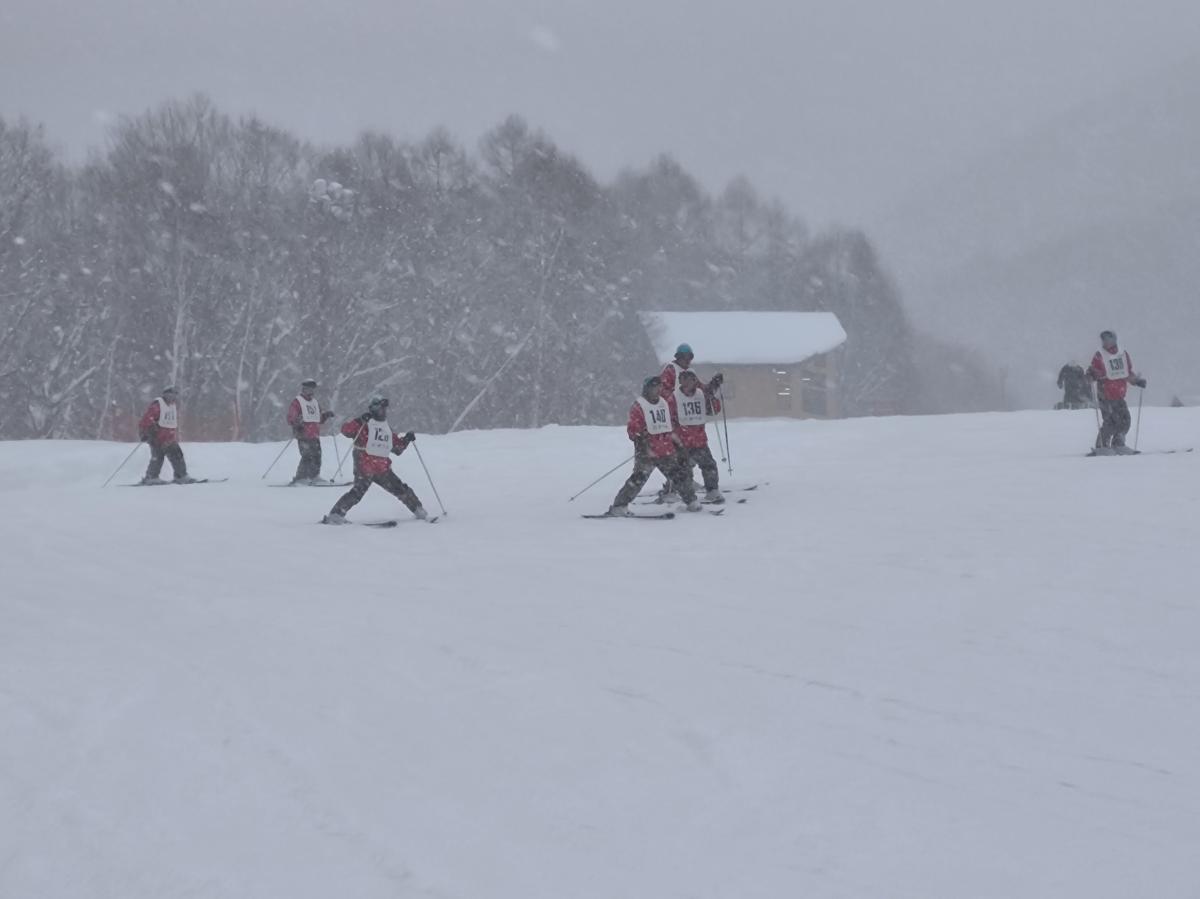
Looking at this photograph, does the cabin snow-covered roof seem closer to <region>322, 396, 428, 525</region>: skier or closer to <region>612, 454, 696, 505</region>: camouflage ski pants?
<region>612, 454, 696, 505</region>: camouflage ski pants

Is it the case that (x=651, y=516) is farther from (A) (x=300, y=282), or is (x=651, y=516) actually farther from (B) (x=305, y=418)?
(A) (x=300, y=282)

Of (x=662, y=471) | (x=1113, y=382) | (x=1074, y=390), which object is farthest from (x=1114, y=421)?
(x=1074, y=390)

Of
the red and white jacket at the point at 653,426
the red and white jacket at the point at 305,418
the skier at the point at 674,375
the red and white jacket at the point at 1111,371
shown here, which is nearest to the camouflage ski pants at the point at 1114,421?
the red and white jacket at the point at 1111,371

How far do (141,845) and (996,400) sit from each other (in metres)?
83.4

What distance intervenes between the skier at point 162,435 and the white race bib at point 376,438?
635cm

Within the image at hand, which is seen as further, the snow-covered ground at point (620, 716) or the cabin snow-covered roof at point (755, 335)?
the cabin snow-covered roof at point (755, 335)

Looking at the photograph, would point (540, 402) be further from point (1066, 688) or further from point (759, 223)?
point (1066, 688)

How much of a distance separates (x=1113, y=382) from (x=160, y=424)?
480 inches

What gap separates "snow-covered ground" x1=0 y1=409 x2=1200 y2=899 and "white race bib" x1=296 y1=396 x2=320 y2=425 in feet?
22.7

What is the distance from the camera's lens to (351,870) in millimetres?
3479

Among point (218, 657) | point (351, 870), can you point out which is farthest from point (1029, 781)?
point (218, 657)

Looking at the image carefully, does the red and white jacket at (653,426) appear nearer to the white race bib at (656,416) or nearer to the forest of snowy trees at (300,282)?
the white race bib at (656,416)

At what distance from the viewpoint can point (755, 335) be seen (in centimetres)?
5128

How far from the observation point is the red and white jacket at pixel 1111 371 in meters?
14.3
